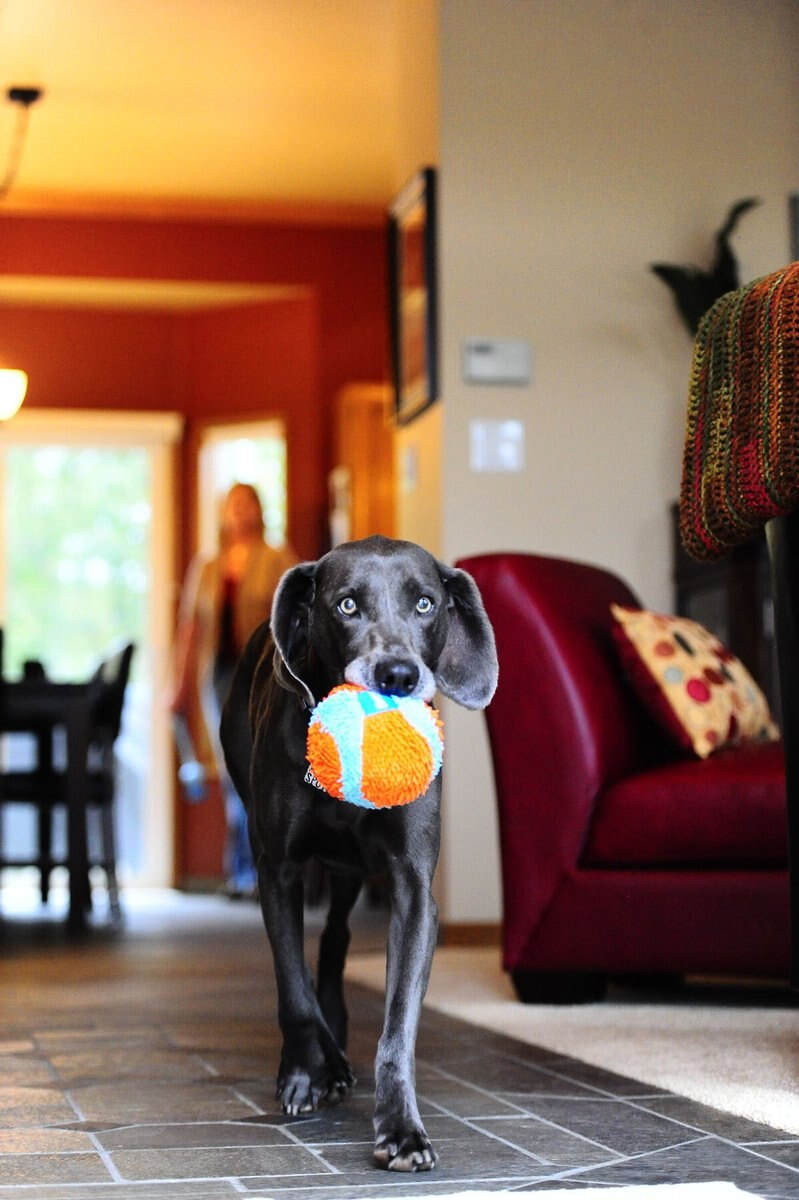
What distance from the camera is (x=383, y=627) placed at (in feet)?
5.97

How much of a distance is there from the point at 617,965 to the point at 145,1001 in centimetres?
94

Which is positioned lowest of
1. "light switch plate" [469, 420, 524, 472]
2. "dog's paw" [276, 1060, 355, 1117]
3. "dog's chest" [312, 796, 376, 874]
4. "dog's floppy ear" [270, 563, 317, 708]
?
"dog's paw" [276, 1060, 355, 1117]

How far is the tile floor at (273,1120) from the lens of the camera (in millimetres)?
1603

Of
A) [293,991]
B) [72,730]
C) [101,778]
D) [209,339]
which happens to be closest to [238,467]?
[209,339]

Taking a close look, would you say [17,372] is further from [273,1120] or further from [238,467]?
[273,1120]

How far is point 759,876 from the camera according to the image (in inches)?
112

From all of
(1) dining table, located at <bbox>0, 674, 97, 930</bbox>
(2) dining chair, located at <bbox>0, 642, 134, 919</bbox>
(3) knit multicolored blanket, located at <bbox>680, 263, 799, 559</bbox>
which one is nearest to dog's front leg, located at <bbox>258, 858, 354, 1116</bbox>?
(3) knit multicolored blanket, located at <bbox>680, 263, 799, 559</bbox>

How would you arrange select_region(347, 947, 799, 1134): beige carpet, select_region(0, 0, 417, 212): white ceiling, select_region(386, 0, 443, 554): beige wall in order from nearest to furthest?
1. select_region(347, 947, 799, 1134): beige carpet
2. select_region(386, 0, 443, 554): beige wall
3. select_region(0, 0, 417, 212): white ceiling

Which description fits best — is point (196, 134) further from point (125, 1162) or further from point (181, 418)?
point (125, 1162)

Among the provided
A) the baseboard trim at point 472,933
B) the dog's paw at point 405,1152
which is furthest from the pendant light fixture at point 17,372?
the dog's paw at point 405,1152

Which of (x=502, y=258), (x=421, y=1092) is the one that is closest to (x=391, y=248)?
(x=502, y=258)

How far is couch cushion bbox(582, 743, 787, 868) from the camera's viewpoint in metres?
2.81

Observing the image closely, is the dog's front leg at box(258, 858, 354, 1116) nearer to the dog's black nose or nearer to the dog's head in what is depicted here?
the dog's head

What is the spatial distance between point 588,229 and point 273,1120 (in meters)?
3.09
